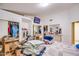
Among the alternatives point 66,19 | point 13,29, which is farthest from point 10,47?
point 66,19

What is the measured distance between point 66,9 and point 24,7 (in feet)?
1.75

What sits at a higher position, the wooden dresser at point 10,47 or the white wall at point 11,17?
the white wall at point 11,17

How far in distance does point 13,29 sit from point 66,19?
26.7 inches

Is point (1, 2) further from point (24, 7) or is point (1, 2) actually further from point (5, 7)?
point (24, 7)

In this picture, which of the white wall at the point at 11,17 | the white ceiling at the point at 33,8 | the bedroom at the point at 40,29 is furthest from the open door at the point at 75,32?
the white wall at the point at 11,17

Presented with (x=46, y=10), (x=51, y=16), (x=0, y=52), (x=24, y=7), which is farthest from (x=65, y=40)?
(x=0, y=52)

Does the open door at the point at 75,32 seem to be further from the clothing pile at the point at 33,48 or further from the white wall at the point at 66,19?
the clothing pile at the point at 33,48

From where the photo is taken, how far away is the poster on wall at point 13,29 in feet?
4.37

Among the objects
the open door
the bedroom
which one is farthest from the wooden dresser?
the open door

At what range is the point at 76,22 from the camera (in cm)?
136

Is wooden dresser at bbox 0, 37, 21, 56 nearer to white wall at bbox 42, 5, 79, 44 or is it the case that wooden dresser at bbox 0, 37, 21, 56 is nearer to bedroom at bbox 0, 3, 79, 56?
bedroom at bbox 0, 3, 79, 56

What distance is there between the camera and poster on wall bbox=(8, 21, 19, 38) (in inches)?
52.4

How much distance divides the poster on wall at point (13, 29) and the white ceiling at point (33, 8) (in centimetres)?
16

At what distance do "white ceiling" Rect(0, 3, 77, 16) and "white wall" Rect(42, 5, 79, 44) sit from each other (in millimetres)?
57
